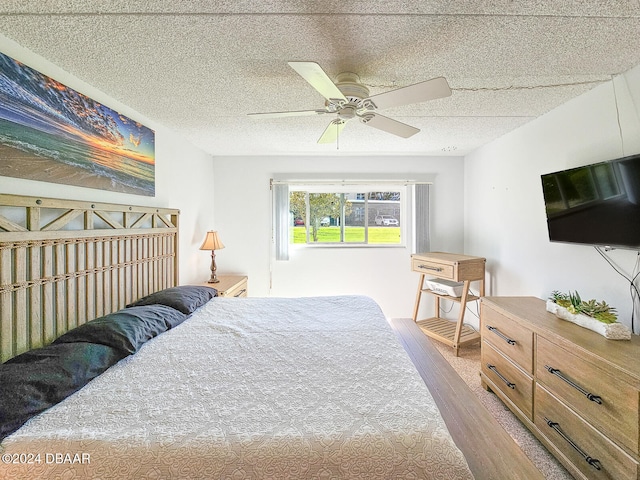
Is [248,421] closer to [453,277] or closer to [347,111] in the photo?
[347,111]

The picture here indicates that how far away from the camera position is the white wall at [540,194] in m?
1.81

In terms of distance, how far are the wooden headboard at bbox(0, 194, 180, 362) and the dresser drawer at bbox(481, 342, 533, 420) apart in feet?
9.96

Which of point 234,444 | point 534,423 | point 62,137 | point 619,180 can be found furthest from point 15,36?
point 534,423

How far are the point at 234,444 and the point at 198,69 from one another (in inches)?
78.6

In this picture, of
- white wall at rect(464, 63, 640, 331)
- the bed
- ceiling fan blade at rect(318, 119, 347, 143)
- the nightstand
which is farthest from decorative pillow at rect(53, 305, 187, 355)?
white wall at rect(464, 63, 640, 331)

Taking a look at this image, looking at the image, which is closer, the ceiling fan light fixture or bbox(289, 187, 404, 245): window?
the ceiling fan light fixture

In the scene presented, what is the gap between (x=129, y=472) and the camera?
0.88 meters

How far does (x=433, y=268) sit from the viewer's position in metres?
3.35

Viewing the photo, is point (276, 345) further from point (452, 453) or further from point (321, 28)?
point (321, 28)

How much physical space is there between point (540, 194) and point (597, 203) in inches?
28.5

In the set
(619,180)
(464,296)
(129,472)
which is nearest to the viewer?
(129,472)

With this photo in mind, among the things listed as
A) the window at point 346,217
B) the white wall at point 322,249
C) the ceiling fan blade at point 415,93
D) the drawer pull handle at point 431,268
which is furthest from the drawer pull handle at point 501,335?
the window at point 346,217

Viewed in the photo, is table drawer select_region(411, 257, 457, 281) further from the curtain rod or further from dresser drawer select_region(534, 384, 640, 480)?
dresser drawer select_region(534, 384, 640, 480)

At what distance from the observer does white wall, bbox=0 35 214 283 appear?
1564 mm
